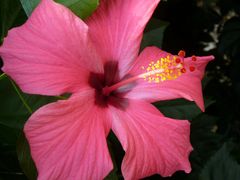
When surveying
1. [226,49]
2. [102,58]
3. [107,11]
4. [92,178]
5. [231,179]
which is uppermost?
[107,11]

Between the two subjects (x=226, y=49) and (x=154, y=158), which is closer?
(x=154, y=158)

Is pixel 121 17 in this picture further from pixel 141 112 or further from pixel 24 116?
pixel 24 116

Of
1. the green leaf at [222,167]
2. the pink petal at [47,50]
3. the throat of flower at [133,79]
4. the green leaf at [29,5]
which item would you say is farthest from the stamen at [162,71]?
the green leaf at [222,167]

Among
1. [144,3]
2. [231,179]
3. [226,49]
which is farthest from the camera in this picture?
[226,49]

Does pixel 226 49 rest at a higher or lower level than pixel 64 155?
lower

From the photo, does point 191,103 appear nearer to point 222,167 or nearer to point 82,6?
point 222,167

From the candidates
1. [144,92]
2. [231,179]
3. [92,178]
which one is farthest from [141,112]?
[231,179]

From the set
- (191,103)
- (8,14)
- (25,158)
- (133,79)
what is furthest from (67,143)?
(191,103)
